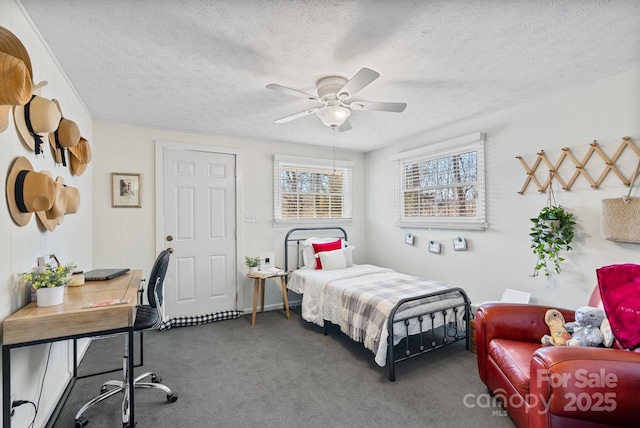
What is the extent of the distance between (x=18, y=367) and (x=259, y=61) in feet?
7.24

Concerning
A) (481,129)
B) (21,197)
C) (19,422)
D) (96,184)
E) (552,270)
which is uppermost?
(481,129)

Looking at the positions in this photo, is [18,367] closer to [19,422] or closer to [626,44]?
[19,422]

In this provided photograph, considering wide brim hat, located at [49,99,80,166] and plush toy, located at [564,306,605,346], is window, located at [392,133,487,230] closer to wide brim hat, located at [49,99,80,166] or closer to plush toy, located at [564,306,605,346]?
plush toy, located at [564,306,605,346]

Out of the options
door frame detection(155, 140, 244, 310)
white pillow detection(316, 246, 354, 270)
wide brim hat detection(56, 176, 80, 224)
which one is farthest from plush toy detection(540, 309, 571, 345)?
wide brim hat detection(56, 176, 80, 224)

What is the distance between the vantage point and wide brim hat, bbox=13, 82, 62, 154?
1.59m

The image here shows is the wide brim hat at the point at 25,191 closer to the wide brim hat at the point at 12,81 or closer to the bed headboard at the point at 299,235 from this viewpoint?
the wide brim hat at the point at 12,81

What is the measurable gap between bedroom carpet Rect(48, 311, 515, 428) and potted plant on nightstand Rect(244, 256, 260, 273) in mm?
930

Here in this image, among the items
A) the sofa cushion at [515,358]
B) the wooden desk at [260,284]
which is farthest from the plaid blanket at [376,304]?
the wooden desk at [260,284]

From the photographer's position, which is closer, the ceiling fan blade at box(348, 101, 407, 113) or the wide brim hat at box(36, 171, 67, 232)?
the wide brim hat at box(36, 171, 67, 232)

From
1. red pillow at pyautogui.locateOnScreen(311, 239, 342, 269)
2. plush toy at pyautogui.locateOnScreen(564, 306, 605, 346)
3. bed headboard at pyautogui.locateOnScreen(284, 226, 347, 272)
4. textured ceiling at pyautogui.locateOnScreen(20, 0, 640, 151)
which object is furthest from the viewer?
bed headboard at pyautogui.locateOnScreen(284, 226, 347, 272)

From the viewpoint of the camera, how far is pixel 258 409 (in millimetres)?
2037

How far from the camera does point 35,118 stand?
1.65m

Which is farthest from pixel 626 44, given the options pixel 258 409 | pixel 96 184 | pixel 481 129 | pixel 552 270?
pixel 96 184

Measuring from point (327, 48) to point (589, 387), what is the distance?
7.29 feet
